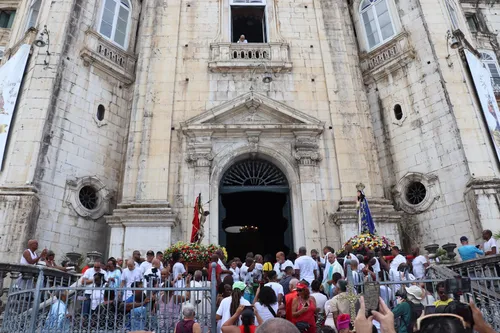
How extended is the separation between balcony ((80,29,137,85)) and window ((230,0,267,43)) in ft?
16.7

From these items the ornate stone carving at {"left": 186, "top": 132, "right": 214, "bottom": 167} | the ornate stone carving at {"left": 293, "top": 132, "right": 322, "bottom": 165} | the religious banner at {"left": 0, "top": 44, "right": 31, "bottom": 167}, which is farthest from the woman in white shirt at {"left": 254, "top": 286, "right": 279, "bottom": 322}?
the religious banner at {"left": 0, "top": 44, "right": 31, "bottom": 167}

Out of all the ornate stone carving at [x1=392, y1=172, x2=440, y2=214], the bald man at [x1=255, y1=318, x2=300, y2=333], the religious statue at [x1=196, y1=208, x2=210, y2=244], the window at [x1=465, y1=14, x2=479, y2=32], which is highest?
the window at [x1=465, y1=14, x2=479, y2=32]

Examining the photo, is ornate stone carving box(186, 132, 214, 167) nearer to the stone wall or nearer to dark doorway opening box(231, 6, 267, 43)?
the stone wall

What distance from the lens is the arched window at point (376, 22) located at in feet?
58.2

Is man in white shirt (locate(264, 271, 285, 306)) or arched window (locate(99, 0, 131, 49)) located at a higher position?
arched window (locate(99, 0, 131, 49))

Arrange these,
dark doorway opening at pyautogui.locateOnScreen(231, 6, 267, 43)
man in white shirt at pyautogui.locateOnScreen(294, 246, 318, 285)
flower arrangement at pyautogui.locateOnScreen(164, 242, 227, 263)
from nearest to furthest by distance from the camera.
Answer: man in white shirt at pyautogui.locateOnScreen(294, 246, 318, 285) < flower arrangement at pyautogui.locateOnScreen(164, 242, 227, 263) < dark doorway opening at pyautogui.locateOnScreen(231, 6, 267, 43)

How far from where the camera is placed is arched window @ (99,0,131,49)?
17133mm

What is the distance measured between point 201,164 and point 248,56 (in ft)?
17.7

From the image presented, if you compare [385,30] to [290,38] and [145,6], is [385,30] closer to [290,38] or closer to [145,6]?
Answer: [290,38]

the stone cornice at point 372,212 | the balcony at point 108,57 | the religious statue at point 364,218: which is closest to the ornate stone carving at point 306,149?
the stone cornice at point 372,212

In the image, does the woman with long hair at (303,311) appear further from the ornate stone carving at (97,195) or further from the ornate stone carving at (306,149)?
the ornate stone carving at (97,195)

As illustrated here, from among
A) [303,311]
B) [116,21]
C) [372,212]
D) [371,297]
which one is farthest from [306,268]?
[116,21]

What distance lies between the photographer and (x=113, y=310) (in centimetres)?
682

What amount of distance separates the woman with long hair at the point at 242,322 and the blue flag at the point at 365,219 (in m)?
7.16
